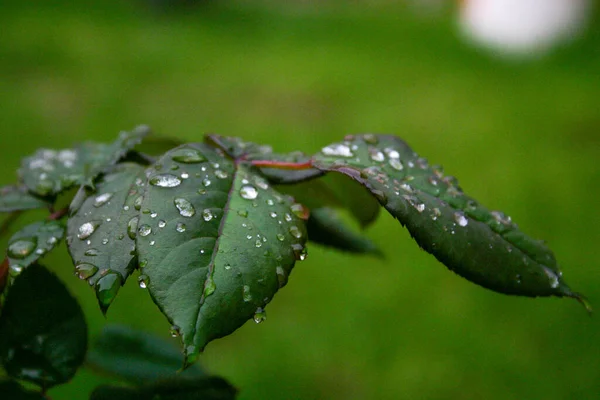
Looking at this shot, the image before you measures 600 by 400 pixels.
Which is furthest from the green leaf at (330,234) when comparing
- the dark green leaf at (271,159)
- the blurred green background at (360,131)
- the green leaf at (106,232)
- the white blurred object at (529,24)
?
the white blurred object at (529,24)

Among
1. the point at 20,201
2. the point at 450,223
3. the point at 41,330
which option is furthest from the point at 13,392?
the point at 450,223


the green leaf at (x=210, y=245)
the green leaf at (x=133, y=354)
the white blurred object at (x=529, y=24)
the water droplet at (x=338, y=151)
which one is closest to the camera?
the green leaf at (x=210, y=245)

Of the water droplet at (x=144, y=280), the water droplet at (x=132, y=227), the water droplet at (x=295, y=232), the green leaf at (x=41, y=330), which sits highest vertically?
the water droplet at (x=295, y=232)

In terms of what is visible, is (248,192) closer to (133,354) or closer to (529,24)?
(133,354)

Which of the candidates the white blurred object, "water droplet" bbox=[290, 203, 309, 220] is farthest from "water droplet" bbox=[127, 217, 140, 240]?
the white blurred object

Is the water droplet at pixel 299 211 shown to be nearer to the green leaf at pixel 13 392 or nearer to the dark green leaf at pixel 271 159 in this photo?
the dark green leaf at pixel 271 159

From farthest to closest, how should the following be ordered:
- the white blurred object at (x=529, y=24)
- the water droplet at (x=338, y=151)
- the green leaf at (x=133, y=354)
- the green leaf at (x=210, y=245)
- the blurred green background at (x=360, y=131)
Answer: the white blurred object at (x=529, y=24) < the blurred green background at (x=360, y=131) < the green leaf at (x=133, y=354) < the water droplet at (x=338, y=151) < the green leaf at (x=210, y=245)

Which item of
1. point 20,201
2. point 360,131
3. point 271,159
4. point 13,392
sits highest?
point 271,159

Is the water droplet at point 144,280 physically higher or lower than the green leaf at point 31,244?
higher
